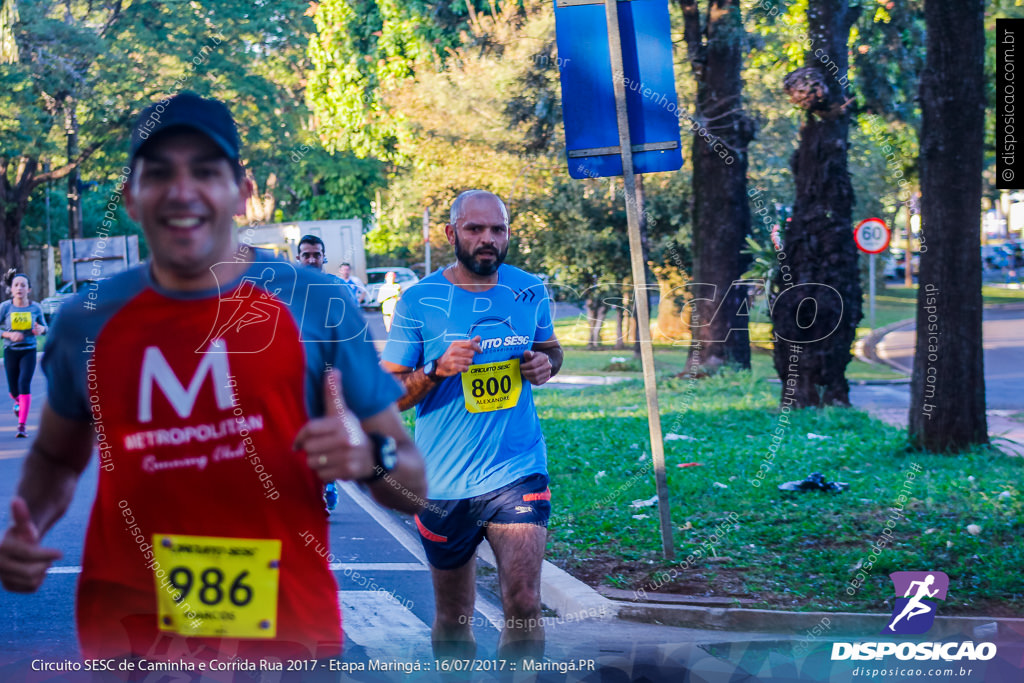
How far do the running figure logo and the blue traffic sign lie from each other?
8.79ft

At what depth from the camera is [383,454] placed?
2578 mm

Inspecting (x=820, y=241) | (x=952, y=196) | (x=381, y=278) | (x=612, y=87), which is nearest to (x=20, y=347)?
(x=612, y=87)

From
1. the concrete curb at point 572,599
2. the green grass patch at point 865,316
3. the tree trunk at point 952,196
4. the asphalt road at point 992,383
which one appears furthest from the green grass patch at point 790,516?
the green grass patch at point 865,316

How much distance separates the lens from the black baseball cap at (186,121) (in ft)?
8.34

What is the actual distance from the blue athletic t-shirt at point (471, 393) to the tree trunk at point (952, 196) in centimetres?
590

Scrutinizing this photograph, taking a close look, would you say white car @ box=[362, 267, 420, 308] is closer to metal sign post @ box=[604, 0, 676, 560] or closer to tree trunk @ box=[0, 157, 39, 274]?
tree trunk @ box=[0, 157, 39, 274]

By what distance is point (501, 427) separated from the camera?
15.6ft

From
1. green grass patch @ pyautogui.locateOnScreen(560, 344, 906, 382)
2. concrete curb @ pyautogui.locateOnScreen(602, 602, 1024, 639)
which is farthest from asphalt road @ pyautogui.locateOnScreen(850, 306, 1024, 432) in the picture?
concrete curb @ pyautogui.locateOnScreen(602, 602, 1024, 639)

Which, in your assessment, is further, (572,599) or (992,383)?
(992,383)

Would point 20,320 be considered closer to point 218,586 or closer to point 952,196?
point 952,196

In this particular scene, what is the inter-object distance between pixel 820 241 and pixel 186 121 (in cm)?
1242

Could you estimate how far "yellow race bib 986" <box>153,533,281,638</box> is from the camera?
262cm

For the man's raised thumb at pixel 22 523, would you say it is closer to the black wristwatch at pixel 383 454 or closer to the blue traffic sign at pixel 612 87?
the black wristwatch at pixel 383 454

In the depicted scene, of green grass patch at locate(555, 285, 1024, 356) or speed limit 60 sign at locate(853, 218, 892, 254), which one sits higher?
speed limit 60 sign at locate(853, 218, 892, 254)
